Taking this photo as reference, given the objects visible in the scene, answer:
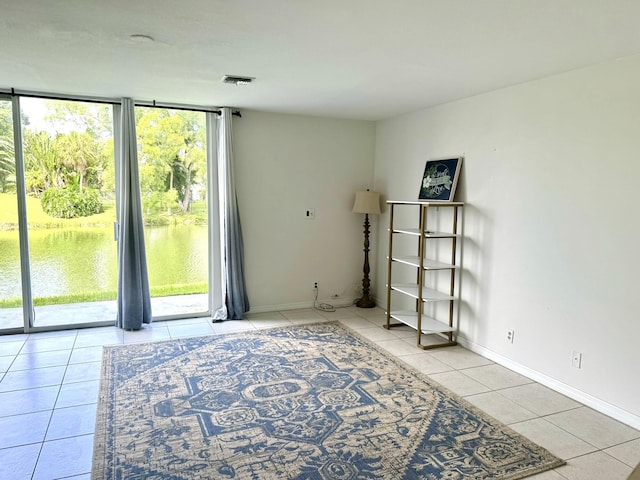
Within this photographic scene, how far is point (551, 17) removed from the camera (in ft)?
7.09

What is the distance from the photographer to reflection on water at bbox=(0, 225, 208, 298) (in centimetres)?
439

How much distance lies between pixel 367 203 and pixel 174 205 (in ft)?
7.38

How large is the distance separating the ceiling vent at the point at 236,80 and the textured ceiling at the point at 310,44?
3.8 inches

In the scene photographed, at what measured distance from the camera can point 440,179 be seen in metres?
4.36

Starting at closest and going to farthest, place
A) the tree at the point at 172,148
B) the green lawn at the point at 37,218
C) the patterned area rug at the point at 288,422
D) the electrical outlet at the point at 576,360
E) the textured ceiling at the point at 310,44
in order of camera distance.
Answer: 1. the textured ceiling at the point at 310,44
2. the patterned area rug at the point at 288,422
3. the electrical outlet at the point at 576,360
4. the green lawn at the point at 37,218
5. the tree at the point at 172,148

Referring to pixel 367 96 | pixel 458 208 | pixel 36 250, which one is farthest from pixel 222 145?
pixel 458 208

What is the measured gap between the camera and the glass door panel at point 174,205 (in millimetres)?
4715

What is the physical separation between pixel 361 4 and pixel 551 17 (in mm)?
961

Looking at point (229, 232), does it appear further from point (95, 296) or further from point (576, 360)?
point (576, 360)

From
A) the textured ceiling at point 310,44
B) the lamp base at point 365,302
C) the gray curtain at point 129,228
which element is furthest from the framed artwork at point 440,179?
the gray curtain at point 129,228

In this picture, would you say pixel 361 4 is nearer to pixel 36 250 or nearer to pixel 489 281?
pixel 489 281

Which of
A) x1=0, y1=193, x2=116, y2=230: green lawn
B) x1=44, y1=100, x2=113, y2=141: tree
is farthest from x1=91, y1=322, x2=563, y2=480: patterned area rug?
x1=44, y1=100, x2=113, y2=141: tree

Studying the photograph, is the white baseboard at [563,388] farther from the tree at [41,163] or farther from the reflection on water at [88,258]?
the tree at [41,163]

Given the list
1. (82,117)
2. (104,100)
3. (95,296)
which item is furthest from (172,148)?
(95,296)
